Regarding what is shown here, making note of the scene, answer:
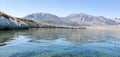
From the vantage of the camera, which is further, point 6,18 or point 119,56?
point 6,18

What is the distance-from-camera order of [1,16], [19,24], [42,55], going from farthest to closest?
1. [19,24]
2. [1,16]
3. [42,55]

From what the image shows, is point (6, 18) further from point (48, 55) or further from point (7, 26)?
point (48, 55)

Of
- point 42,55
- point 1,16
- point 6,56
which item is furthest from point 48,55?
point 1,16

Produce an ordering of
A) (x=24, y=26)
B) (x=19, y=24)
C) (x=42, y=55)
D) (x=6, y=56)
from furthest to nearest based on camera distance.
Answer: (x=24, y=26), (x=19, y=24), (x=42, y=55), (x=6, y=56)

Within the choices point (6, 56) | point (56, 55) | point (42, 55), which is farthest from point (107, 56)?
point (6, 56)

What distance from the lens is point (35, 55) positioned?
21.6 metres

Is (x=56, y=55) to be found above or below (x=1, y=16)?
below

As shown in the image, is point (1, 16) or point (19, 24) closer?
point (1, 16)

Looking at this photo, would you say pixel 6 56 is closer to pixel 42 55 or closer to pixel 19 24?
pixel 42 55

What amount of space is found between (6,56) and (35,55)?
139 inches

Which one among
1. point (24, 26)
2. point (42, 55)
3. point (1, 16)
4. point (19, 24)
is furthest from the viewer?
point (24, 26)

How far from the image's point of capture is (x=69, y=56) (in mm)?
21609

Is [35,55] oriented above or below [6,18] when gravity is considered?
below

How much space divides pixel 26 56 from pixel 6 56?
2.36 metres
